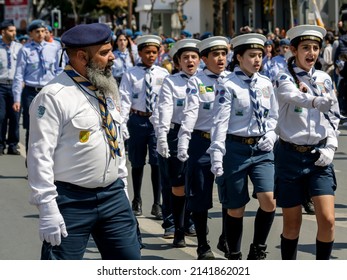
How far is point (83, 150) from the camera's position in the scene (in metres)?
5.74

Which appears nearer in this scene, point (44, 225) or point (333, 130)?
point (44, 225)

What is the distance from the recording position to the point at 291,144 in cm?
743

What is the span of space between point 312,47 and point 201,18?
58.2 meters

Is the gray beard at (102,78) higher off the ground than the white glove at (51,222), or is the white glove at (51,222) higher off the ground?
the gray beard at (102,78)

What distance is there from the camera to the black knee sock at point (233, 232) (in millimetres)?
8086

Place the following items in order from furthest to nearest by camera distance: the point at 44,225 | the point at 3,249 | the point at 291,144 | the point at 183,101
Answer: the point at 183,101
the point at 3,249
the point at 291,144
the point at 44,225

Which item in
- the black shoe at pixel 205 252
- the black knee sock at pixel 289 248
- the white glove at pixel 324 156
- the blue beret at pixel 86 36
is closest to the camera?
the blue beret at pixel 86 36

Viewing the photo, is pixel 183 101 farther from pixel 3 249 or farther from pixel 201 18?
pixel 201 18

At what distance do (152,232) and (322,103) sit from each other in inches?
132

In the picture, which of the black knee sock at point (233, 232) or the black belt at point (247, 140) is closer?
the black belt at point (247, 140)

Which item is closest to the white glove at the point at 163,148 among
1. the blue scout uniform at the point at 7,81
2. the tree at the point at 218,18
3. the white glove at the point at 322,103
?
the white glove at the point at 322,103

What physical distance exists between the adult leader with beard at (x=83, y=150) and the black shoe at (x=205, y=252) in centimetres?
264

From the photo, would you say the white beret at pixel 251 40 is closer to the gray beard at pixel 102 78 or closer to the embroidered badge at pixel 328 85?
the embroidered badge at pixel 328 85

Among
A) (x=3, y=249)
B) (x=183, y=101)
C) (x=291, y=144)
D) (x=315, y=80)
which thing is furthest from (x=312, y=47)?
(x=3, y=249)
